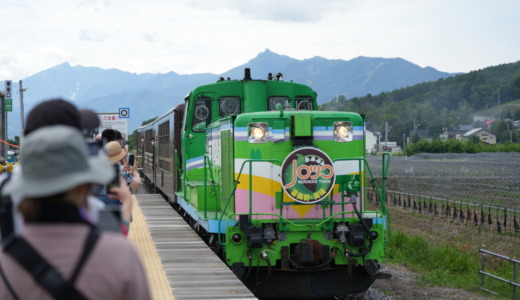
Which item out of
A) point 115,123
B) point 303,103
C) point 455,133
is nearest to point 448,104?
point 455,133

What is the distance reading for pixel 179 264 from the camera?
935 centimetres

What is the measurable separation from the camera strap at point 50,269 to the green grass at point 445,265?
Result: 470 inches

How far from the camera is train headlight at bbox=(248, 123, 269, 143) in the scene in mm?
9945

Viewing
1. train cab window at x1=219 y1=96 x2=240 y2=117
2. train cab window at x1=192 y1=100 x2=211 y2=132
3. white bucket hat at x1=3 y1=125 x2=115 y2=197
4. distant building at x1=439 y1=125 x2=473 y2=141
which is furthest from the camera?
distant building at x1=439 y1=125 x2=473 y2=141

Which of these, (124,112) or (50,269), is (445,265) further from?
(124,112)

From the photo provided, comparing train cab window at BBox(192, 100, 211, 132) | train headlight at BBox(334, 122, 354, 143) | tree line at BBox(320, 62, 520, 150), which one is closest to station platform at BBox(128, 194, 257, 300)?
train cab window at BBox(192, 100, 211, 132)

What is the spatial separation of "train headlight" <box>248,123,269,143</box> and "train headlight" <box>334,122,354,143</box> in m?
1.01

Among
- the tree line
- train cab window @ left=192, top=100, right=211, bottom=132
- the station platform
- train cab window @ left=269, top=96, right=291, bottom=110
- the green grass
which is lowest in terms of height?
the green grass

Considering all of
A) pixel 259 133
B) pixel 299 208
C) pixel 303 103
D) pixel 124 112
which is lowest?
pixel 299 208

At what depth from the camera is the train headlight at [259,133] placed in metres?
9.95

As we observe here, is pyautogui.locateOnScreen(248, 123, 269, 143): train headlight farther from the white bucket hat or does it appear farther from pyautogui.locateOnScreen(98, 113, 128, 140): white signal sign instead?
pyautogui.locateOnScreen(98, 113, 128, 140): white signal sign

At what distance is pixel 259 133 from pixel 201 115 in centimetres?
340

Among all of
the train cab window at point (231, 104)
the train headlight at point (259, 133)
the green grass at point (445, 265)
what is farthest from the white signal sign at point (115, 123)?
the train headlight at point (259, 133)

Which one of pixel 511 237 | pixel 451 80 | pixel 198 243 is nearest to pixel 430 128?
pixel 451 80
